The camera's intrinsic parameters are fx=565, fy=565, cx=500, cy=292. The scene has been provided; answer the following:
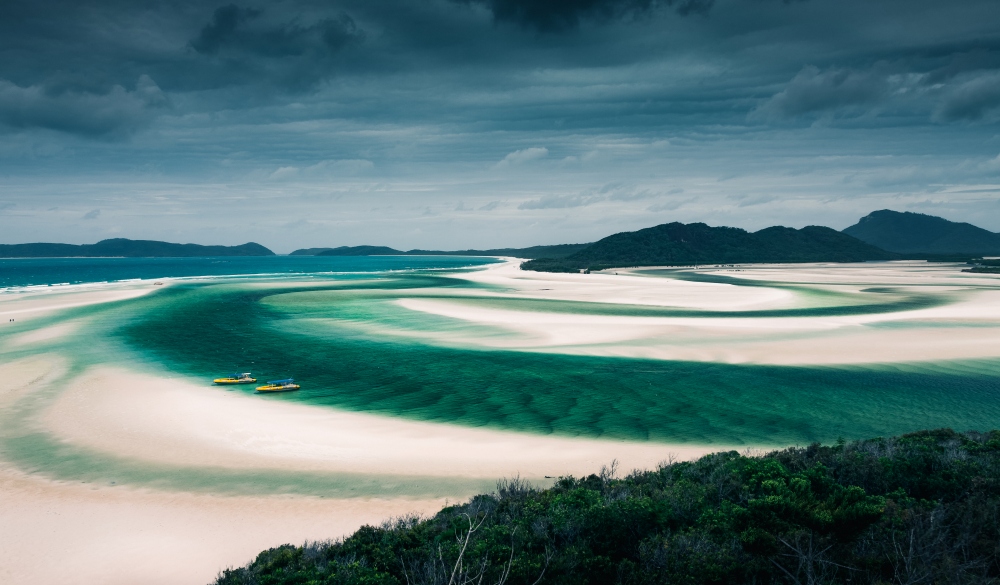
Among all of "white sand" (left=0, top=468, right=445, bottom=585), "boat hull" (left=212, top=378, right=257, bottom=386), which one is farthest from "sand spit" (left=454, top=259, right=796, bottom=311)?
"white sand" (left=0, top=468, right=445, bottom=585)

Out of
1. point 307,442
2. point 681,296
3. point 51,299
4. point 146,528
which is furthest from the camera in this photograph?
point 51,299

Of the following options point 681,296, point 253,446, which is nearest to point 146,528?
point 253,446

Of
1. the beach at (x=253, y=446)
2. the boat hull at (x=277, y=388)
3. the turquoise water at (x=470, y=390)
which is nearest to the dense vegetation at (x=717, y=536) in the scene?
the beach at (x=253, y=446)

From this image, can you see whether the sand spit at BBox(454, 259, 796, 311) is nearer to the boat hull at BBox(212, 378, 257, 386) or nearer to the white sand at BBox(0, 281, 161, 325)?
the boat hull at BBox(212, 378, 257, 386)

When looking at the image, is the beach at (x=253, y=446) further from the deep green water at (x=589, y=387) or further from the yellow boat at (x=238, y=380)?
the yellow boat at (x=238, y=380)

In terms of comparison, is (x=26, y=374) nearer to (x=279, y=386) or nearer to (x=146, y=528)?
(x=279, y=386)

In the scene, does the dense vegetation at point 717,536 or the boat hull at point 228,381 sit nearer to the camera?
the dense vegetation at point 717,536

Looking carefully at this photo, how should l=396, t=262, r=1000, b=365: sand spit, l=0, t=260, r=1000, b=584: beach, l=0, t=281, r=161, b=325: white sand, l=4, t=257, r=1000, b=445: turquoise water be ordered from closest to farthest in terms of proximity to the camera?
l=0, t=260, r=1000, b=584: beach, l=4, t=257, r=1000, b=445: turquoise water, l=396, t=262, r=1000, b=365: sand spit, l=0, t=281, r=161, b=325: white sand
